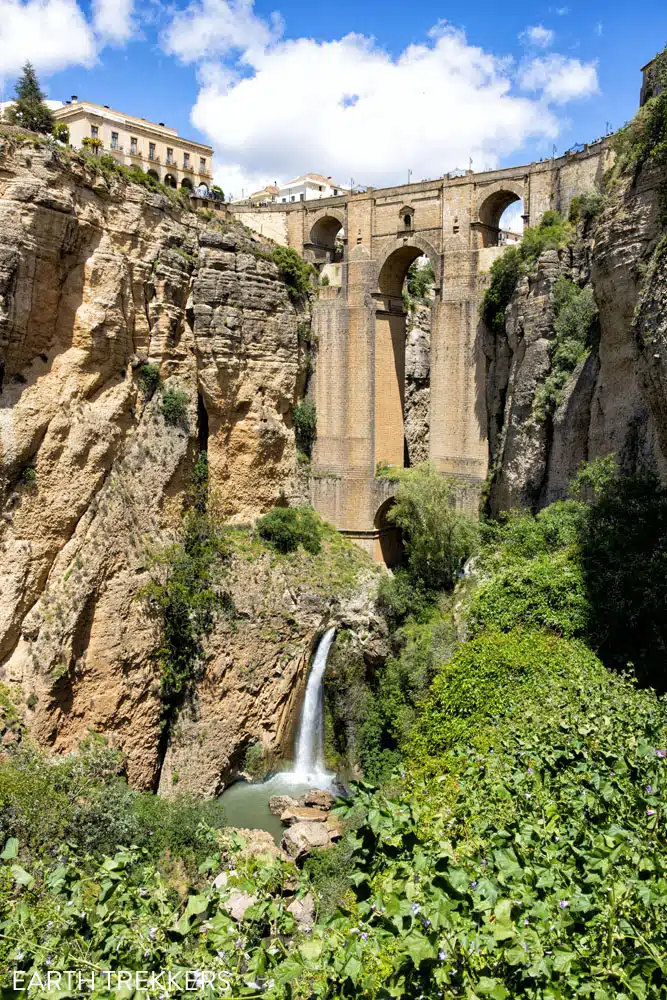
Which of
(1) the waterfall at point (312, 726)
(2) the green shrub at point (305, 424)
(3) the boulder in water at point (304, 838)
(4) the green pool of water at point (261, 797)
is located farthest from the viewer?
(2) the green shrub at point (305, 424)

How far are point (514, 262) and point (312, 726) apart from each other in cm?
1290

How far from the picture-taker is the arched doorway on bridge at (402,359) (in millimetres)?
24359

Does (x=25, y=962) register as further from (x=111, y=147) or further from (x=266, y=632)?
(x=111, y=147)

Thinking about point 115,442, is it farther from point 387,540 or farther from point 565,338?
point 565,338

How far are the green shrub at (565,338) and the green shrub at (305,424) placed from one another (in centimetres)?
814

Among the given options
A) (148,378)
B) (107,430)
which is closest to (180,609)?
(107,430)

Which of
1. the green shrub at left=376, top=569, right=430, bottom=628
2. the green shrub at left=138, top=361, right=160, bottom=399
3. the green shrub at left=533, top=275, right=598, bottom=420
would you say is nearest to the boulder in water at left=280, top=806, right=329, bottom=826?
the green shrub at left=376, top=569, right=430, bottom=628

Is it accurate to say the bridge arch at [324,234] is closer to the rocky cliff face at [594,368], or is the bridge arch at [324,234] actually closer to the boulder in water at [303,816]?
the rocky cliff face at [594,368]

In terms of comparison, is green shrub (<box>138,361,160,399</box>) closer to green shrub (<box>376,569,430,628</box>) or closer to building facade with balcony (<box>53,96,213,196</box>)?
green shrub (<box>376,569,430,628</box>)

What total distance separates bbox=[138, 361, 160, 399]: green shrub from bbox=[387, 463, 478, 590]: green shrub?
288 inches

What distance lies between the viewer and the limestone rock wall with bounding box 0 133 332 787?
55.9 feet

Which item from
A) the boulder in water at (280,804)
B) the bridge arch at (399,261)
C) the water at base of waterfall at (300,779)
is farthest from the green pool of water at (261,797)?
the bridge arch at (399,261)

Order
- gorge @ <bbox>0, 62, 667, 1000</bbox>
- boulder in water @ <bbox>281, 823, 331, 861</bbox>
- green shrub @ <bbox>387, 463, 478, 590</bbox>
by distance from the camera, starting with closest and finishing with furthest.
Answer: gorge @ <bbox>0, 62, 667, 1000</bbox> → boulder in water @ <bbox>281, 823, 331, 861</bbox> → green shrub @ <bbox>387, 463, 478, 590</bbox>

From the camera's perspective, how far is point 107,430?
1903 cm
